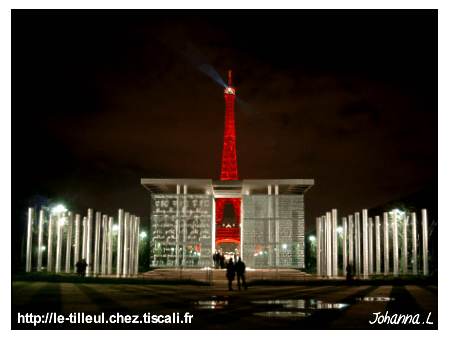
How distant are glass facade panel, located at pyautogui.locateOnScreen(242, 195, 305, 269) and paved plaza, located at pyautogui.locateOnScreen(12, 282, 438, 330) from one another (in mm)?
17804

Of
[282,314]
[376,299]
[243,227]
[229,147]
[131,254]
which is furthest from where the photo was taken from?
[229,147]

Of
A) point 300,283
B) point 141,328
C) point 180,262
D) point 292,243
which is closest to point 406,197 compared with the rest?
point 292,243

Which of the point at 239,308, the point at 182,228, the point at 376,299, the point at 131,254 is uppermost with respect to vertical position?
the point at 182,228

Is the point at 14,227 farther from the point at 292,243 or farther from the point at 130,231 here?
the point at 292,243

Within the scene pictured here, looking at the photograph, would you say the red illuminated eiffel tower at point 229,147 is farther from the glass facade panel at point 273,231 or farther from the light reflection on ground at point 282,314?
the light reflection on ground at point 282,314

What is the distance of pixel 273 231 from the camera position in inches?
1533

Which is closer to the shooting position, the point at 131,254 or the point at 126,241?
the point at 126,241

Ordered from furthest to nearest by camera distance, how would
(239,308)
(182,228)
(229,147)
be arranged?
1. (229,147)
2. (182,228)
3. (239,308)

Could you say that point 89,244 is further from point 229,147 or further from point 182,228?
point 229,147

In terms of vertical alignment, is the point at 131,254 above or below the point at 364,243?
below

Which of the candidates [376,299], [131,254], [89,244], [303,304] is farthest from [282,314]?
[131,254]

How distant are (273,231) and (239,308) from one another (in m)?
23.7

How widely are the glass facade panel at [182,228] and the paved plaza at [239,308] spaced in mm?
18394

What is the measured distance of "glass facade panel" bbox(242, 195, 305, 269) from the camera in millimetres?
38531
